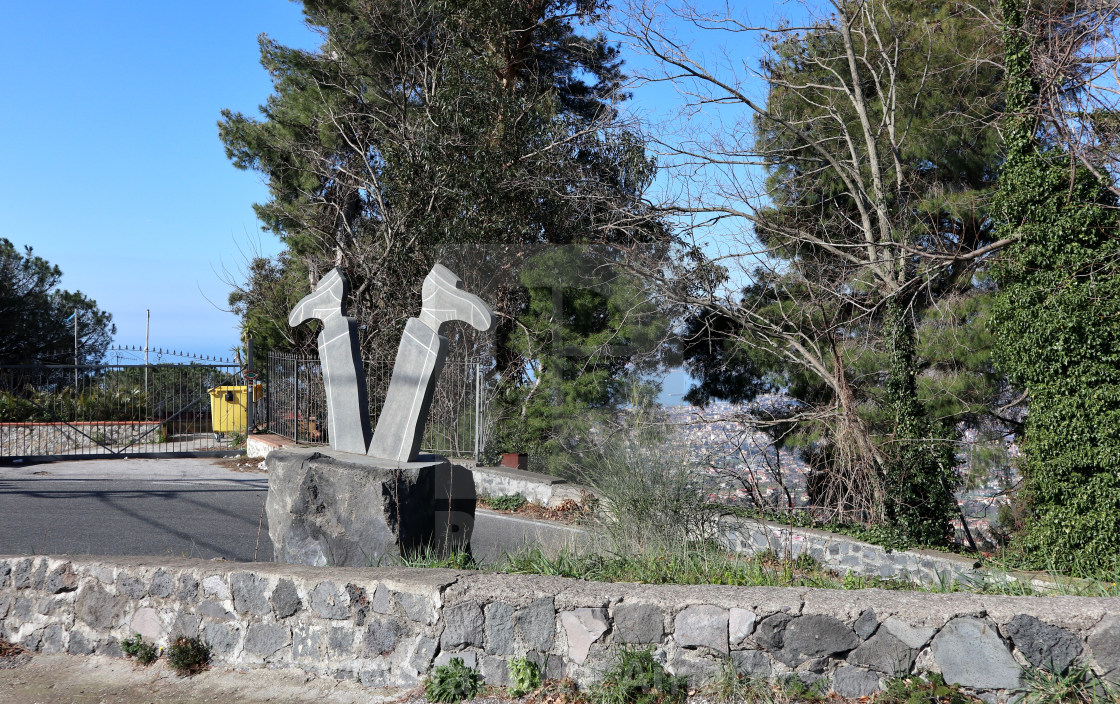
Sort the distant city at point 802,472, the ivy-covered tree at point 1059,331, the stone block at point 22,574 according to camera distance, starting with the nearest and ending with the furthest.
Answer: the stone block at point 22,574
the ivy-covered tree at point 1059,331
the distant city at point 802,472

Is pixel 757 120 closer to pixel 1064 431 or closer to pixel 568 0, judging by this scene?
pixel 568 0

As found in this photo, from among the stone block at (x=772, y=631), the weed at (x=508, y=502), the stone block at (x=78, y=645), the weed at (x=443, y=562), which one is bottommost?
the stone block at (x=78, y=645)

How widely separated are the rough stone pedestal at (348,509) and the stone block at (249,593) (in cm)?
98

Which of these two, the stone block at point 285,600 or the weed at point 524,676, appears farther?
the stone block at point 285,600

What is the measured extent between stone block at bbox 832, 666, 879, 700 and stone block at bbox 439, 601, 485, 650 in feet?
6.12

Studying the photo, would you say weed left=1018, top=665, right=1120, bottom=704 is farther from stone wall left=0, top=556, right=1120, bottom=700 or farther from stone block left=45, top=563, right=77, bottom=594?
stone block left=45, top=563, right=77, bottom=594

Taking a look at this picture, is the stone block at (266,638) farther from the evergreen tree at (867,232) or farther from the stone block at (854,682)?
the evergreen tree at (867,232)

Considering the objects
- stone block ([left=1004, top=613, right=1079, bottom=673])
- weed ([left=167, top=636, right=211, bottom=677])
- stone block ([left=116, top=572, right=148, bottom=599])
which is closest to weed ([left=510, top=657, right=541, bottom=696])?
weed ([left=167, top=636, right=211, bottom=677])

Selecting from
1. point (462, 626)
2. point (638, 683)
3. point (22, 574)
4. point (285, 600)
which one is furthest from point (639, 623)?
point (22, 574)

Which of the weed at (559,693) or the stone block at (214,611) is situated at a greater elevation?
the stone block at (214,611)

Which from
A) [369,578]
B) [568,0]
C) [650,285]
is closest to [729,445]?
[650,285]

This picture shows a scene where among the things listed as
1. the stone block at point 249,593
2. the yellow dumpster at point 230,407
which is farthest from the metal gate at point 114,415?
the stone block at point 249,593

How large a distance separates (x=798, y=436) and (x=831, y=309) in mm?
2219

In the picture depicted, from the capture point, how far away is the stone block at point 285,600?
458cm
